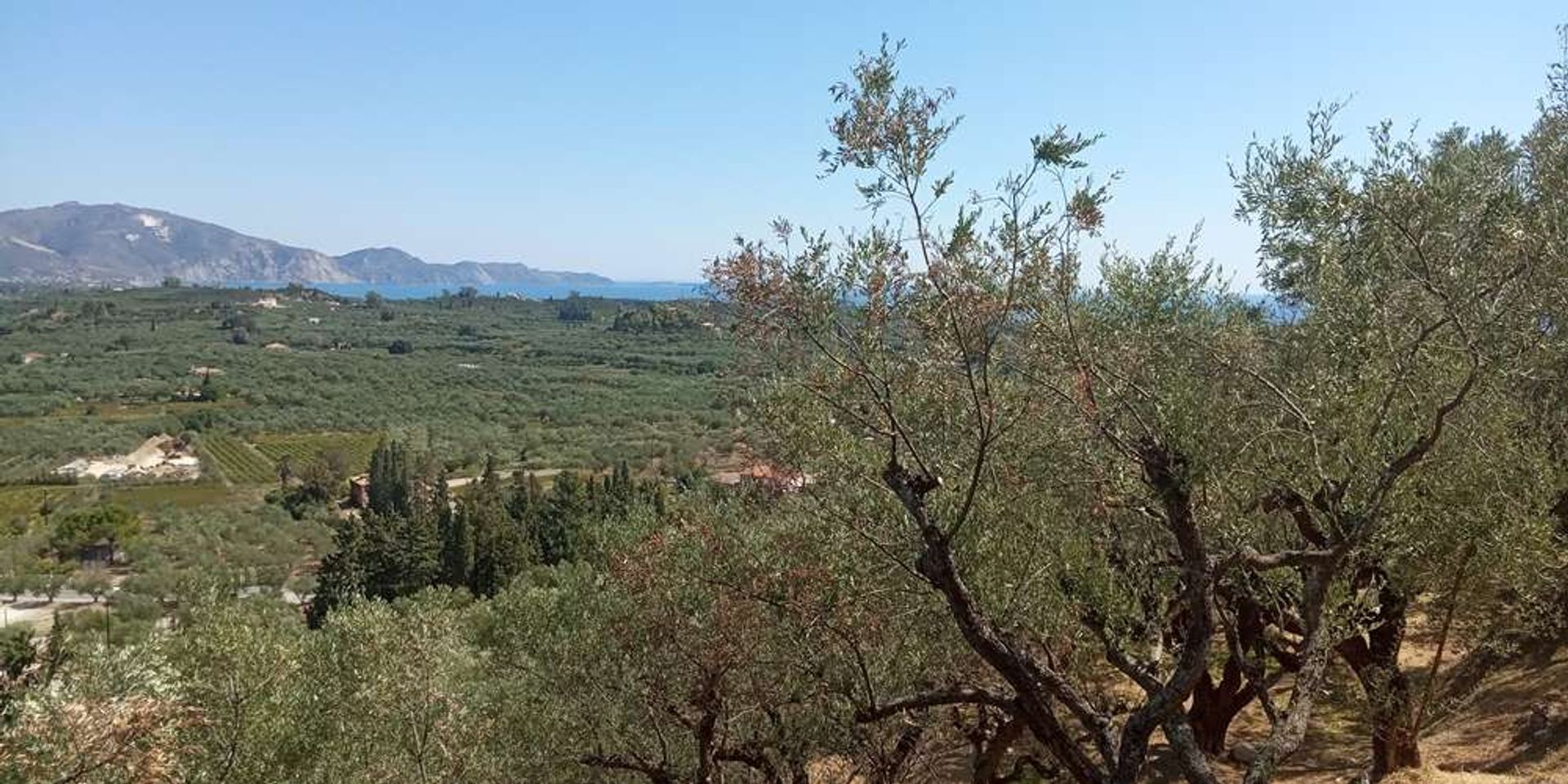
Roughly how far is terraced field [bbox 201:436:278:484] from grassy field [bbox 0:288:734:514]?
0.95ft

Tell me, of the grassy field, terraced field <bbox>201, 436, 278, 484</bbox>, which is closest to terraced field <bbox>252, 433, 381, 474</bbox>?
the grassy field

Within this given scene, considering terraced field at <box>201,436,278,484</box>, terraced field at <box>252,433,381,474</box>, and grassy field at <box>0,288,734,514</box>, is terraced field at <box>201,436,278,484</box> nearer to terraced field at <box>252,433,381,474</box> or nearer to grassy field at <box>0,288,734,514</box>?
grassy field at <box>0,288,734,514</box>

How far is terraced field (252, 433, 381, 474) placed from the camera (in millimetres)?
102125

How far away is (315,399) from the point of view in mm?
133500

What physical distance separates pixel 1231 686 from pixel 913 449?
31.1 feet

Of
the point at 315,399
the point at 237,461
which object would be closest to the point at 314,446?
the point at 237,461

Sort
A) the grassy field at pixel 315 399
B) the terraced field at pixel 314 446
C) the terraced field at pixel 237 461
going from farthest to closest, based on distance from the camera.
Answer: the terraced field at pixel 314 446
the grassy field at pixel 315 399
the terraced field at pixel 237 461

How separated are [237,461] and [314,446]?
9.10 m

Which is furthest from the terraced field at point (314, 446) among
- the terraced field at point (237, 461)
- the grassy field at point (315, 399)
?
the terraced field at point (237, 461)

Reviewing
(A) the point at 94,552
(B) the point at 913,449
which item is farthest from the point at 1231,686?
(A) the point at 94,552

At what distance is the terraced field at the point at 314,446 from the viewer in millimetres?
102125

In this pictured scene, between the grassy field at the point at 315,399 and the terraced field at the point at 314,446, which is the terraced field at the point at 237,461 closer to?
the grassy field at the point at 315,399

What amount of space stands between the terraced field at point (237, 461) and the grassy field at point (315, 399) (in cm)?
29

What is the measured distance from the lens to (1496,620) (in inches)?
472
